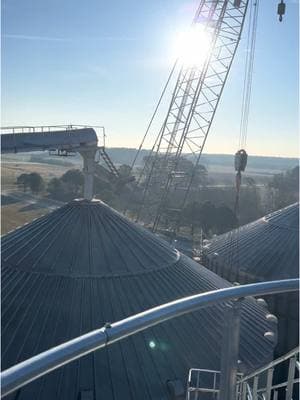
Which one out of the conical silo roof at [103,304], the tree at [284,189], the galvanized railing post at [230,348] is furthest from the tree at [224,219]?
the galvanized railing post at [230,348]

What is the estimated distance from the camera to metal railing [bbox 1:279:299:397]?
3.18m

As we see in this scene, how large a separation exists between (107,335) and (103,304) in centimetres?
844

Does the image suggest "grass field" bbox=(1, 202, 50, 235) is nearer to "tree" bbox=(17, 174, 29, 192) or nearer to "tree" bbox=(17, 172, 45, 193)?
"tree" bbox=(17, 172, 45, 193)

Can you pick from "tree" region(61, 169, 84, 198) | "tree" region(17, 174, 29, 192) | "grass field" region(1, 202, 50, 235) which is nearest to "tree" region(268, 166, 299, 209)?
"tree" region(61, 169, 84, 198)

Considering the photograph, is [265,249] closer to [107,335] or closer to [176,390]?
[176,390]

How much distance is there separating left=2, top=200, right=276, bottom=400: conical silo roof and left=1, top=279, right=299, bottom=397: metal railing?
635cm

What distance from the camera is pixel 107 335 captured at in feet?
Answer: 12.2

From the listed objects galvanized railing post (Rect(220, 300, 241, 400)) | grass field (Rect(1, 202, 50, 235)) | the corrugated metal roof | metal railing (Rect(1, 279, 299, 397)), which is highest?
metal railing (Rect(1, 279, 299, 397))

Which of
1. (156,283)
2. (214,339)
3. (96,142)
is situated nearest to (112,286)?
(156,283)

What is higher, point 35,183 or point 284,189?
point 35,183

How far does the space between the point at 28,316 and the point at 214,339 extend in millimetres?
5179

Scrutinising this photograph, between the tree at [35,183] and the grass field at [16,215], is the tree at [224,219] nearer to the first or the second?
the grass field at [16,215]

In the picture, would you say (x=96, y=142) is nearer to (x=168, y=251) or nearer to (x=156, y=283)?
(x=168, y=251)

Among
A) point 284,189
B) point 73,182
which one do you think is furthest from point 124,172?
point 284,189
